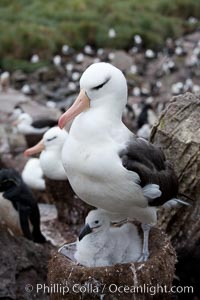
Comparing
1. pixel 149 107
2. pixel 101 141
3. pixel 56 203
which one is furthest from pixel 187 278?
pixel 149 107

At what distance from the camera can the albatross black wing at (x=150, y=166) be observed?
547cm

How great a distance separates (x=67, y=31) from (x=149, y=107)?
329 inches

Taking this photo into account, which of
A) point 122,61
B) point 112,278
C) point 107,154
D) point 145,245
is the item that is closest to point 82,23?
point 122,61

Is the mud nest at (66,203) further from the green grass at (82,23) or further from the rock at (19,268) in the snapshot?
the green grass at (82,23)

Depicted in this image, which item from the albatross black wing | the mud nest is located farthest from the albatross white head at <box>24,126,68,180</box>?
the albatross black wing

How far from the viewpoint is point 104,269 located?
5.40 metres

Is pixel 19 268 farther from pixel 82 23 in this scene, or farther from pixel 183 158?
pixel 82 23

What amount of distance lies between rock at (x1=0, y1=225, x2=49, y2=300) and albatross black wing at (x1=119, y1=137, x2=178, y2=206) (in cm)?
140

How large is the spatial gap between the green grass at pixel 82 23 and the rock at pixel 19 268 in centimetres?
1623

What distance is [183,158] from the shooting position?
664 cm

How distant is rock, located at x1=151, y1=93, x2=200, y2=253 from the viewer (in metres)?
6.57

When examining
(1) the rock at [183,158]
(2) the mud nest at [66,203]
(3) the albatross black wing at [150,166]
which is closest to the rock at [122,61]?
(2) the mud nest at [66,203]

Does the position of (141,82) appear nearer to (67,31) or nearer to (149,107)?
(67,31)

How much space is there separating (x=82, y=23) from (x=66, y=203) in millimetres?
16725
